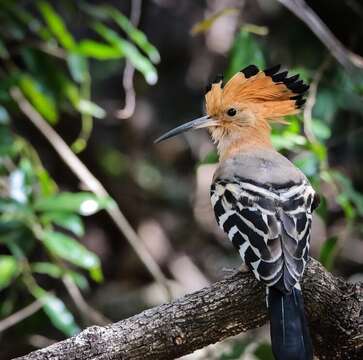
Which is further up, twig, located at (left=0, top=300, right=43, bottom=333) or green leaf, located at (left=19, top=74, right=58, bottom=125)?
green leaf, located at (left=19, top=74, right=58, bottom=125)

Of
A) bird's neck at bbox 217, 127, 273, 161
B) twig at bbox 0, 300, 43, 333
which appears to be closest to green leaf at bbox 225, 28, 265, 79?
Result: bird's neck at bbox 217, 127, 273, 161

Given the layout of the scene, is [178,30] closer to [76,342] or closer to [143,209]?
[143,209]

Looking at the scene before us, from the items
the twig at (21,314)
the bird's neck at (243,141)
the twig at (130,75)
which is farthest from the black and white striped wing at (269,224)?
the twig at (130,75)

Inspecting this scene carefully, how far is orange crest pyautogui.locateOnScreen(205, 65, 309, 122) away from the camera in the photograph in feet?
11.1

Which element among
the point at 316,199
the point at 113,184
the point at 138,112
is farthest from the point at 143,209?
the point at 316,199

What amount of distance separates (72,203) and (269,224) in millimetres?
1209

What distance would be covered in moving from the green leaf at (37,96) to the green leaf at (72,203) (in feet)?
1.66

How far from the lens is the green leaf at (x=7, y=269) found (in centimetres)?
358

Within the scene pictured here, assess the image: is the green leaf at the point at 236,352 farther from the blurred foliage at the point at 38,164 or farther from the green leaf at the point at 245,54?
the green leaf at the point at 245,54

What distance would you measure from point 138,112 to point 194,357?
1752mm

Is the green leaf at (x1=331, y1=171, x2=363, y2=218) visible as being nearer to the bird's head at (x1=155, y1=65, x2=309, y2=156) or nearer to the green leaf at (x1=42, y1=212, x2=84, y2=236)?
the bird's head at (x1=155, y1=65, x2=309, y2=156)

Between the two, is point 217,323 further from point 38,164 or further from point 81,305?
point 38,164

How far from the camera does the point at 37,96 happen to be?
13.3 ft

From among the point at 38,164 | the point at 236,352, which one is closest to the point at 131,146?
the point at 38,164
